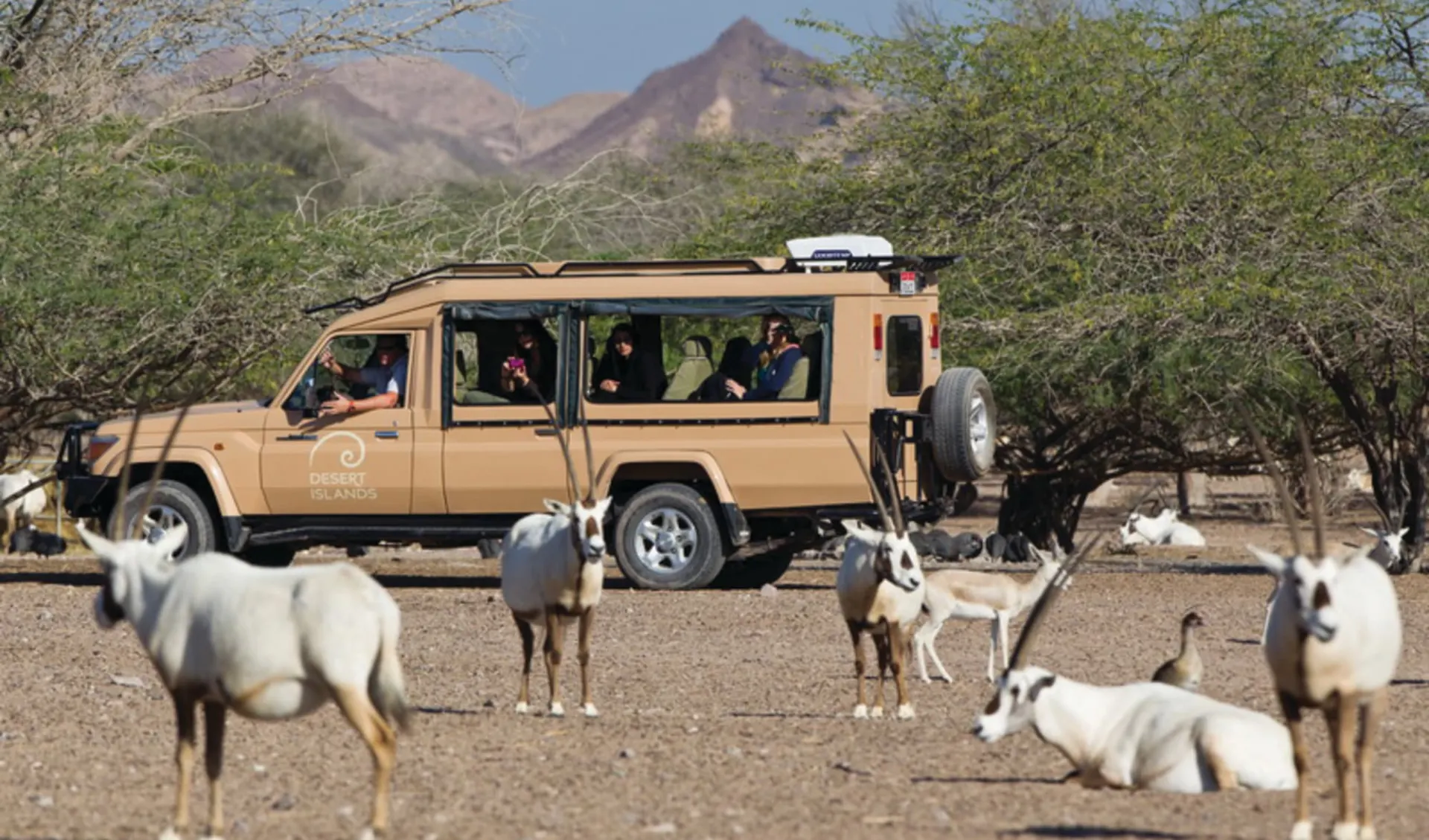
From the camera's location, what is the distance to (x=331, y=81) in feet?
94.2

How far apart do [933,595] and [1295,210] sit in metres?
9.70

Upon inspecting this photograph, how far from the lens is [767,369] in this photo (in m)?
→ 19.8

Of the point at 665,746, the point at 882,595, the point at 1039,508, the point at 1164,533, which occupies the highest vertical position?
the point at 1039,508

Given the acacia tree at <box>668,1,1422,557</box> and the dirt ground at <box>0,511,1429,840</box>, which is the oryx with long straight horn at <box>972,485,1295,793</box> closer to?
the dirt ground at <box>0,511,1429,840</box>

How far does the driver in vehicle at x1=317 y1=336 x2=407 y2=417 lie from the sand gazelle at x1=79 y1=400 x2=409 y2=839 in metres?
11.7

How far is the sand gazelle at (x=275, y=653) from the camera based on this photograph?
7988 millimetres

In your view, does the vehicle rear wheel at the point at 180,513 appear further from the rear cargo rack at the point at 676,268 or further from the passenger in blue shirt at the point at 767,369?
the passenger in blue shirt at the point at 767,369

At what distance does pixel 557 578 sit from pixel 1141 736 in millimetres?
3763

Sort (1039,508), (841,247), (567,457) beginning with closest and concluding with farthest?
(567,457)
(841,247)
(1039,508)

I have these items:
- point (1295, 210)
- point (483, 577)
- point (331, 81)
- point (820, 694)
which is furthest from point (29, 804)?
point (331, 81)

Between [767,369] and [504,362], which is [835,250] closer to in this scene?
[767,369]

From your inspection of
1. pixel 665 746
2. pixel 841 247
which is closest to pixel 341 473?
pixel 841 247

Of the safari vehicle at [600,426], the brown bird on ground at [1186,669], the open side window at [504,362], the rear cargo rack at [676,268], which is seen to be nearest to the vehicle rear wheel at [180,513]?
the safari vehicle at [600,426]

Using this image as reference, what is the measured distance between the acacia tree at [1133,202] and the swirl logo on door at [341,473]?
646 cm
